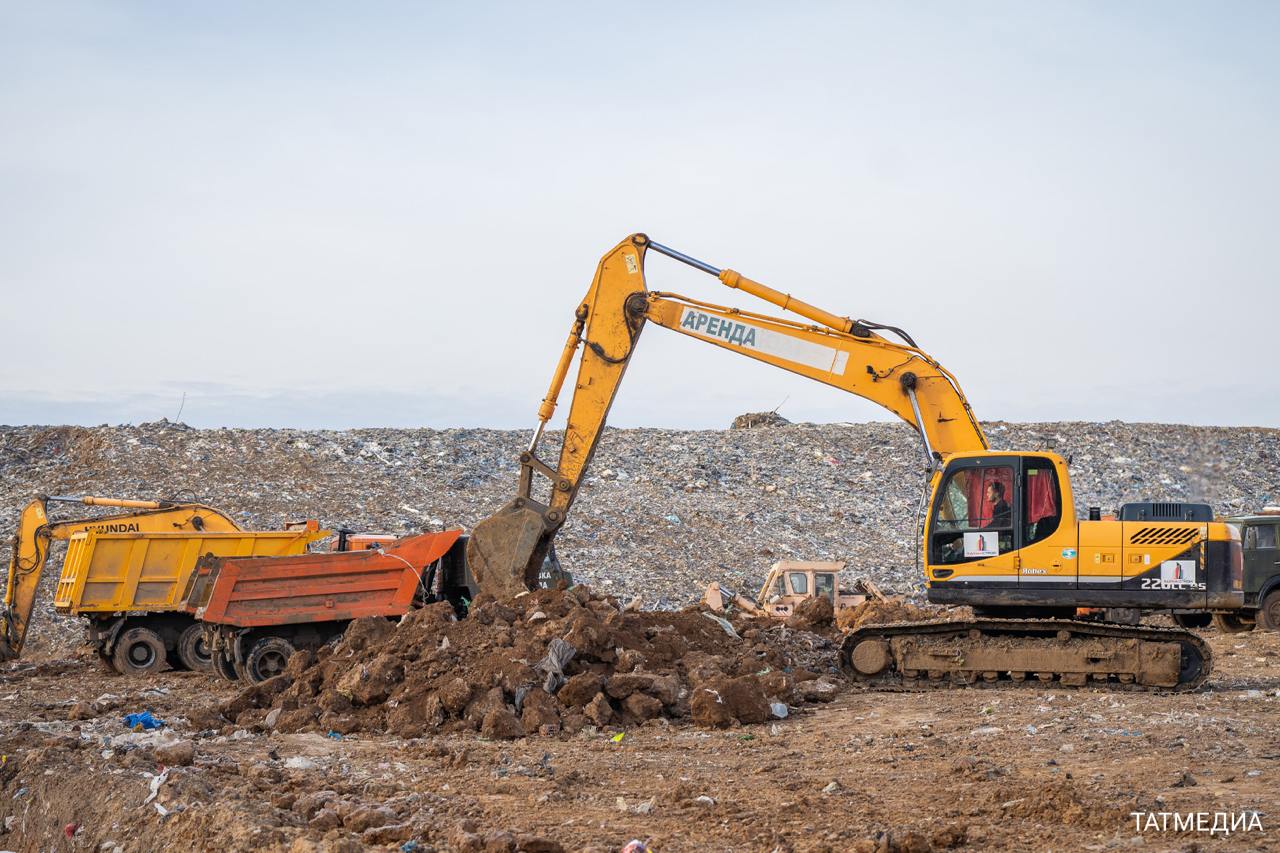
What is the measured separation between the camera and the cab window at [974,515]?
36.4 feet

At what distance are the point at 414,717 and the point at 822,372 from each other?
487 cm

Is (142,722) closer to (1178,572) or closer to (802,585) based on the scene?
(1178,572)

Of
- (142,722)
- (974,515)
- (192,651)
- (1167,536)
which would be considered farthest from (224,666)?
(1167,536)

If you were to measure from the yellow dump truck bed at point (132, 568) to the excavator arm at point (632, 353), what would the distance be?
496cm

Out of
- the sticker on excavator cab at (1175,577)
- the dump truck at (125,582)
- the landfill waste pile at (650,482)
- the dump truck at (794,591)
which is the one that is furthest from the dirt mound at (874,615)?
the dump truck at (125,582)

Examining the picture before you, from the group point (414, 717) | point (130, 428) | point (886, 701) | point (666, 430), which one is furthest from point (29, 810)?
point (666, 430)

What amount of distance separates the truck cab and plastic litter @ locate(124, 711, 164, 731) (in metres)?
13.2

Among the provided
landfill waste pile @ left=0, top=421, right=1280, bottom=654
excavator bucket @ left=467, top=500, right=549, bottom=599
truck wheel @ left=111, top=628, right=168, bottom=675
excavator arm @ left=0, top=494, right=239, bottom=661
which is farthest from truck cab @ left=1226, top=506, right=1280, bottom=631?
truck wheel @ left=111, top=628, right=168, bottom=675

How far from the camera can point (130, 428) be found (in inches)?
1046

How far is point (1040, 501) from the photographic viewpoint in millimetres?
11070

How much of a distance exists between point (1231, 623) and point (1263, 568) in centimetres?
91

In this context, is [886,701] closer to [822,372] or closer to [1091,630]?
[1091,630]

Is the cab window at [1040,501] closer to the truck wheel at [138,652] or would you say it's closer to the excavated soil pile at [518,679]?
the excavated soil pile at [518,679]

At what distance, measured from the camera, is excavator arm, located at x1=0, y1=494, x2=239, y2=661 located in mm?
15352
